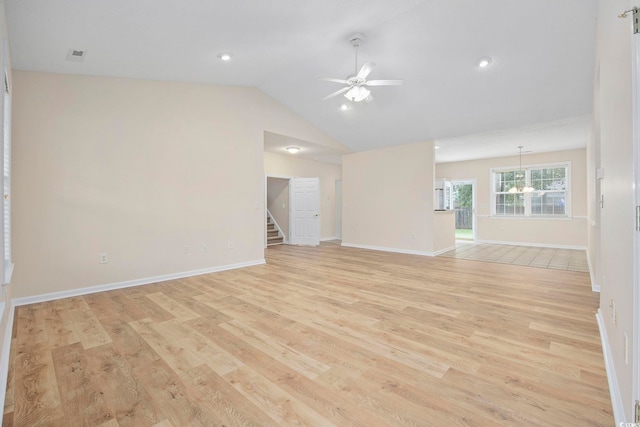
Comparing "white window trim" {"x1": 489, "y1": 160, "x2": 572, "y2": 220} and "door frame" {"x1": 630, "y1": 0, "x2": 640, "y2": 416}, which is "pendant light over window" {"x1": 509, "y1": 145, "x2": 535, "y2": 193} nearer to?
"white window trim" {"x1": 489, "y1": 160, "x2": 572, "y2": 220}

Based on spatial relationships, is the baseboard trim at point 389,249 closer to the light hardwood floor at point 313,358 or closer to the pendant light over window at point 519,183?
the light hardwood floor at point 313,358

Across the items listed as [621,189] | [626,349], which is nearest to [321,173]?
[621,189]

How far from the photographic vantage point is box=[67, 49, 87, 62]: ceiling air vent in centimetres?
325

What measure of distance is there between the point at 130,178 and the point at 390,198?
547 centimetres

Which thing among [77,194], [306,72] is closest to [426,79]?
[306,72]

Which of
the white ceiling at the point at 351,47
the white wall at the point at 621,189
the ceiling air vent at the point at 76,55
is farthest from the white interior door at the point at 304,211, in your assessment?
the white wall at the point at 621,189

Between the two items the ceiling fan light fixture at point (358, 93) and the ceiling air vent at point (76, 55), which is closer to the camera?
the ceiling air vent at point (76, 55)

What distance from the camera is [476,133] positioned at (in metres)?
6.00

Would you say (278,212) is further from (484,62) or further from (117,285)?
(484,62)

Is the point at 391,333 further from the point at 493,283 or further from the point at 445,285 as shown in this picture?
the point at 493,283

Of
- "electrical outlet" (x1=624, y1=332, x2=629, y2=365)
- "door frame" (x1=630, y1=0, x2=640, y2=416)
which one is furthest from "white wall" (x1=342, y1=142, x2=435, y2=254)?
"door frame" (x1=630, y1=0, x2=640, y2=416)

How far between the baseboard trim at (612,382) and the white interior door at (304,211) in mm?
6477

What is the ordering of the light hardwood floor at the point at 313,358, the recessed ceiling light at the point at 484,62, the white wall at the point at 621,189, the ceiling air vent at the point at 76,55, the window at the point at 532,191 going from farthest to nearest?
1. the window at the point at 532,191
2. the recessed ceiling light at the point at 484,62
3. the ceiling air vent at the point at 76,55
4. the light hardwood floor at the point at 313,358
5. the white wall at the point at 621,189

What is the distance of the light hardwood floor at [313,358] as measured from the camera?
5.16 feet
